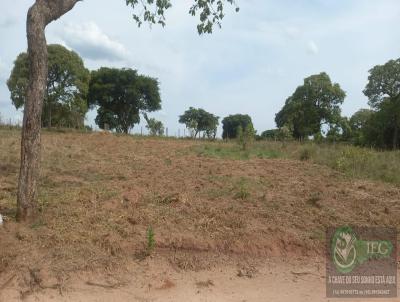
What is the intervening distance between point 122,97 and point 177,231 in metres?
28.7

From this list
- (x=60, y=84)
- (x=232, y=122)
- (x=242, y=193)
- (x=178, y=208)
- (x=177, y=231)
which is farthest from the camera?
(x=232, y=122)

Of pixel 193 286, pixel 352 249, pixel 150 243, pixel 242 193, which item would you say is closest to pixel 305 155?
pixel 242 193

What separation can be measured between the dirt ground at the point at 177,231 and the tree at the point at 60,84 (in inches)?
518

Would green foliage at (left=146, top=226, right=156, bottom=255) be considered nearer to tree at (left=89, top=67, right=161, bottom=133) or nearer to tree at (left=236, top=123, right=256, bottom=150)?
tree at (left=236, top=123, right=256, bottom=150)

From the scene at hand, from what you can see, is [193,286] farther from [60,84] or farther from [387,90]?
[387,90]

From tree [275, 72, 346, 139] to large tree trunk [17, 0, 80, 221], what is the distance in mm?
34907

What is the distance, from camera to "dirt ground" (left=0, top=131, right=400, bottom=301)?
199 inches

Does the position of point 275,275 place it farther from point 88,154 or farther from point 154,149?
point 154,149

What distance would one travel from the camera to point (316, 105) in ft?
131

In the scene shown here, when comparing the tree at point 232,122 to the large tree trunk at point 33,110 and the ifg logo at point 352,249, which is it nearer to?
the ifg logo at point 352,249

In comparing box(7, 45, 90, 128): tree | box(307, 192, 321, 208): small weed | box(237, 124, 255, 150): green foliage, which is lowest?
box(307, 192, 321, 208): small weed

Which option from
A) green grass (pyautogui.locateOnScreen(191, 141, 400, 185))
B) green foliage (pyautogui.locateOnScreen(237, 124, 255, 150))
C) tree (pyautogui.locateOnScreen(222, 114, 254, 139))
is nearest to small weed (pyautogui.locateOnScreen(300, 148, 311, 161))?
green grass (pyautogui.locateOnScreen(191, 141, 400, 185))

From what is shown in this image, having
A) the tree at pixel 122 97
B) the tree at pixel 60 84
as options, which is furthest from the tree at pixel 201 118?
the tree at pixel 60 84

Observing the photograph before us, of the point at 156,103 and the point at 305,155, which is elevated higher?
the point at 156,103
